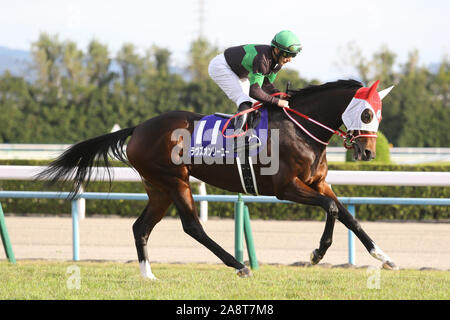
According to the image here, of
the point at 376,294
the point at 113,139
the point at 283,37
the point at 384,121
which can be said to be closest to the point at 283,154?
the point at 283,37

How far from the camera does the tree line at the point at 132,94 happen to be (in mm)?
26828

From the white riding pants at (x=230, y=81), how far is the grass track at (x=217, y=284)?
1.26 metres

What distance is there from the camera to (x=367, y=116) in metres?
4.48

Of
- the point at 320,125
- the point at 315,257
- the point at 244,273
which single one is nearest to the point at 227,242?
the point at 315,257

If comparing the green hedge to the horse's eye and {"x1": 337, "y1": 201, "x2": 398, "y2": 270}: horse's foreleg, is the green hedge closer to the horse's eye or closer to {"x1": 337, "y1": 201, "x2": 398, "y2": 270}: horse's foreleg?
{"x1": 337, "y1": 201, "x2": 398, "y2": 270}: horse's foreleg

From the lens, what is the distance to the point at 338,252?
6980mm

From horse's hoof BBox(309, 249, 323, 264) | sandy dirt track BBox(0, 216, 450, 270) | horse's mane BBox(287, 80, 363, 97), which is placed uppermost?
horse's mane BBox(287, 80, 363, 97)

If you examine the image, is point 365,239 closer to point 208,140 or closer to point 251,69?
point 208,140

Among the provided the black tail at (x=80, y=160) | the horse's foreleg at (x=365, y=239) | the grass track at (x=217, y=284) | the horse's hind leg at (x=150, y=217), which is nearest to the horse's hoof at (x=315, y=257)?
the grass track at (x=217, y=284)

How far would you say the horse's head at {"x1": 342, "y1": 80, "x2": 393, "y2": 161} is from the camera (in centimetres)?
448

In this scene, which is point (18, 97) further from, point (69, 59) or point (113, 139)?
point (113, 139)

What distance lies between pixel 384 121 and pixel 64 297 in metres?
26.8

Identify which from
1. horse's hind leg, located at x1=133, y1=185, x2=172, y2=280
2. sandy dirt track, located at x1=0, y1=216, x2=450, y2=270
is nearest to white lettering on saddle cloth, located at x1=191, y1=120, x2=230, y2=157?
horse's hind leg, located at x1=133, y1=185, x2=172, y2=280

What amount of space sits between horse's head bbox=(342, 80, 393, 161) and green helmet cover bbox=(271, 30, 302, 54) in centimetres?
51
